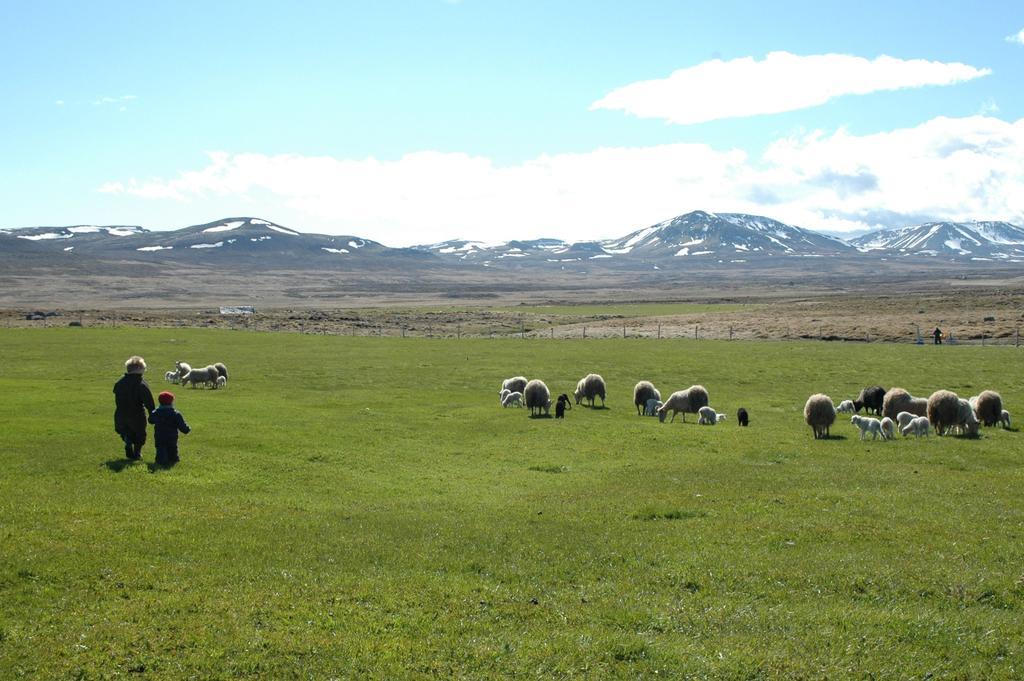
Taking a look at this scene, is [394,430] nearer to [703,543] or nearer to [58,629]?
[703,543]

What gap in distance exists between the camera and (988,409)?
29781mm

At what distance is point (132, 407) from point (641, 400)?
22555 mm

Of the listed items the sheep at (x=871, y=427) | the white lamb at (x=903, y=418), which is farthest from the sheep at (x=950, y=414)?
the sheep at (x=871, y=427)

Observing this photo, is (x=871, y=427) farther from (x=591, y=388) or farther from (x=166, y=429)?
(x=166, y=429)

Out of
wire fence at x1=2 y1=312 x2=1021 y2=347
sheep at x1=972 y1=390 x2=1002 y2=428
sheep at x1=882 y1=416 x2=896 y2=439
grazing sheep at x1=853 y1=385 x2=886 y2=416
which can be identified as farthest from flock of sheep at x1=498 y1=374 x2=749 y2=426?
wire fence at x1=2 y1=312 x2=1021 y2=347

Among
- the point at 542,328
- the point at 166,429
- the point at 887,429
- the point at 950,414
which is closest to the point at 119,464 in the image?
the point at 166,429

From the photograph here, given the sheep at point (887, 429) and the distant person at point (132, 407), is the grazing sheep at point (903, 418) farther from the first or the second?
the distant person at point (132, 407)

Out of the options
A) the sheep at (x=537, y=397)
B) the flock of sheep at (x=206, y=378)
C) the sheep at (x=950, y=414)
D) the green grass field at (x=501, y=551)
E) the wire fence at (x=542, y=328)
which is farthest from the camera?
the wire fence at (x=542, y=328)

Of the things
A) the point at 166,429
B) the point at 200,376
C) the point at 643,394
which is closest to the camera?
the point at 166,429

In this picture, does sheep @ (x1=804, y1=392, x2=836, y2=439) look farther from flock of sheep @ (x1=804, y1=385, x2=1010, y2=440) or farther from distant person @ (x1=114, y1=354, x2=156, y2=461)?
distant person @ (x1=114, y1=354, x2=156, y2=461)

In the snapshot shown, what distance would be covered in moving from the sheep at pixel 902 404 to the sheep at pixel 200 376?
3135cm

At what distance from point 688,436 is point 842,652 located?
17409 mm

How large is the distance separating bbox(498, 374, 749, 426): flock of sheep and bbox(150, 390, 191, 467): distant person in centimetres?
1602

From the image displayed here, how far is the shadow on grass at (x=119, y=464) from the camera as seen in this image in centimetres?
1864
